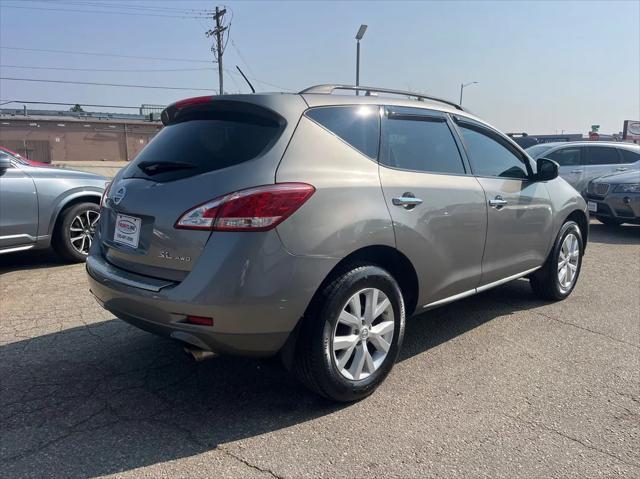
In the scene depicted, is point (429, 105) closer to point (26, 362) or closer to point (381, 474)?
point (381, 474)

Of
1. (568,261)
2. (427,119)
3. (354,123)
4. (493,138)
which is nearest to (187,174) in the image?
(354,123)

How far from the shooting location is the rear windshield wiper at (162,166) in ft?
9.32

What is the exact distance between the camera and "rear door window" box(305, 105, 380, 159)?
3031mm

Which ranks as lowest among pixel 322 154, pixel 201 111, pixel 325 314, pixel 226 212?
pixel 325 314

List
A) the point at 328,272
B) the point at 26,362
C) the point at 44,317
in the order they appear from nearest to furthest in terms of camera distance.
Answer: the point at 328,272 → the point at 26,362 → the point at 44,317

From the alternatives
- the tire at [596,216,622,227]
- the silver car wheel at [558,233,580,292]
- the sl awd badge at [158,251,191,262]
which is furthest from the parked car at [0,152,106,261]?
the tire at [596,216,622,227]

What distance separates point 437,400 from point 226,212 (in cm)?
167

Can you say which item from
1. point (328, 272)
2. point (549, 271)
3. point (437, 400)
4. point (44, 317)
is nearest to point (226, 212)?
point (328, 272)

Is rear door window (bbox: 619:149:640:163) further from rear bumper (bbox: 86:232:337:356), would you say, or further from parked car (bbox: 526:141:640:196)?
rear bumper (bbox: 86:232:337:356)

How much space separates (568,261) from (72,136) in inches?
1994

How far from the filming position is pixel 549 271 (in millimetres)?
4867

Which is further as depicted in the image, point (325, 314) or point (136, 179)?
point (136, 179)

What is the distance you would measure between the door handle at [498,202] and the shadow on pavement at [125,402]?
109 cm

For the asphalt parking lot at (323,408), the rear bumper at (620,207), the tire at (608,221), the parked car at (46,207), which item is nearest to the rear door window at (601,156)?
the tire at (608,221)
